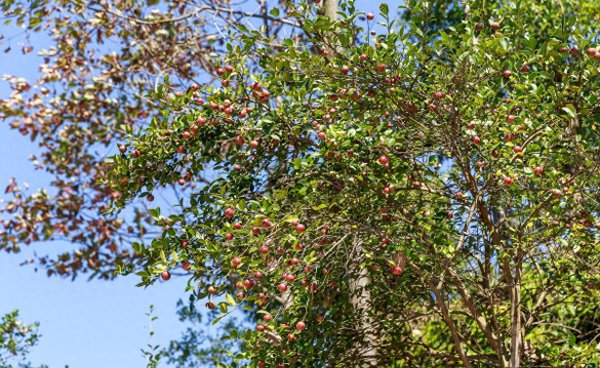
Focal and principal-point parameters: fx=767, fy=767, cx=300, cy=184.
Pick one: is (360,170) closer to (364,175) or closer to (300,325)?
(364,175)

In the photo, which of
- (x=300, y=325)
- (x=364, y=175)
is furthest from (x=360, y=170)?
(x=300, y=325)

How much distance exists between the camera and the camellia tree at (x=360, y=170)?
227 inches

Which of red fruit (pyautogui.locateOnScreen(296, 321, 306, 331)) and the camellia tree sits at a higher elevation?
the camellia tree

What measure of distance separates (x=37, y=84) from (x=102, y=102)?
1.19 metres

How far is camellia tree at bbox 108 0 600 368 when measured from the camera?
18.9 ft

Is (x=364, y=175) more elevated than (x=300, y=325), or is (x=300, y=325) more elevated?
(x=364, y=175)

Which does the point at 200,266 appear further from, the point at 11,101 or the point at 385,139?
the point at 11,101

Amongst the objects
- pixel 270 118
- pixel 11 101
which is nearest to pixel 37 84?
pixel 11 101

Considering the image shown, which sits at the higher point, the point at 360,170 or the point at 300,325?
the point at 360,170

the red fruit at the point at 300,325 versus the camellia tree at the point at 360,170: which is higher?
the camellia tree at the point at 360,170

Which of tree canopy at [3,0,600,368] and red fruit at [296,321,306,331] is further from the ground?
tree canopy at [3,0,600,368]

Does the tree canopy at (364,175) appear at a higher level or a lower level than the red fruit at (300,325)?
higher

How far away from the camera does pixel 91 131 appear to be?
12.6 m

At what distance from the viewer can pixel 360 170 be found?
6.06m
